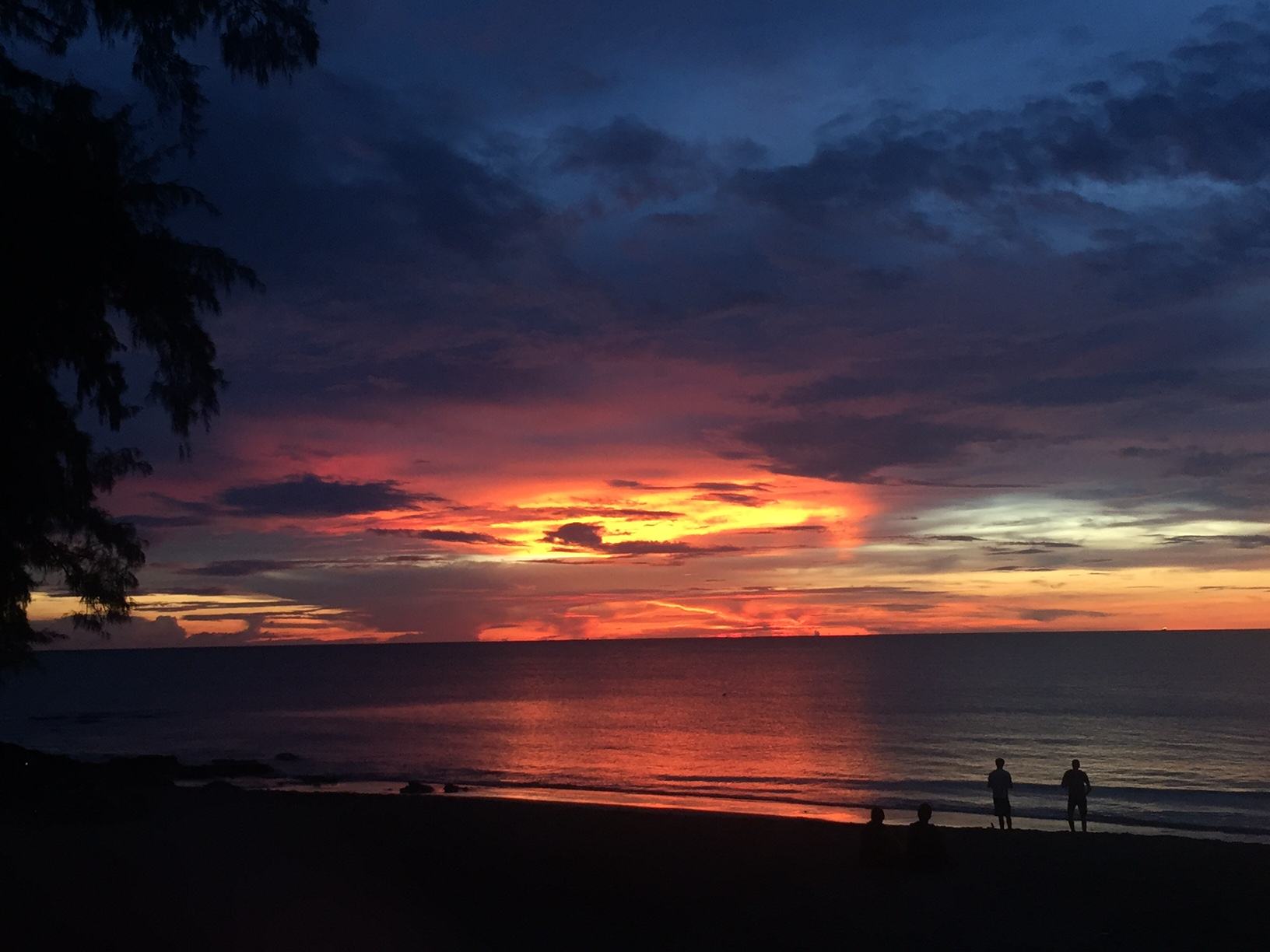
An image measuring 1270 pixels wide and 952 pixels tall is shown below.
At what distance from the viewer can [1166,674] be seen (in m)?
122

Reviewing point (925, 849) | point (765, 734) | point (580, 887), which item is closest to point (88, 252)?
point (580, 887)

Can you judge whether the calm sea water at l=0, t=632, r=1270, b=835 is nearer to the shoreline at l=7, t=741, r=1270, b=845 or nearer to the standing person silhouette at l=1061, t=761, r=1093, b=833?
the shoreline at l=7, t=741, r=1270, b=845

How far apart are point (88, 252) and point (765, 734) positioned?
5863 cm

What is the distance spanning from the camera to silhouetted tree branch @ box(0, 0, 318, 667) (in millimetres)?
7957

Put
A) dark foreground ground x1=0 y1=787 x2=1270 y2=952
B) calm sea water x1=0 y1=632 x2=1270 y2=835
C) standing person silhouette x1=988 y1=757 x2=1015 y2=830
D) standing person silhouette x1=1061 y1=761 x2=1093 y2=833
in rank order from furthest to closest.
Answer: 1. calm sea water x1=0 y1=632 x2=1270 y2=835
2. standing person silhouette x1=988 y1=757 x2=1015 y2=830
3. standing person silhouette x1=1061 y1=761 x2=1093 y2=833
4. dark foreground ground x1=0 y1=787 x2=1270 y2=952

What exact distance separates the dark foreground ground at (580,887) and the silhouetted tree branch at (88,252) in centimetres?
500

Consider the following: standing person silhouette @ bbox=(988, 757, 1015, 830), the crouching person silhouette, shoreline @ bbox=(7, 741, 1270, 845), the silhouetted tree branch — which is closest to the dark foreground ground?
the crouching person silhouette

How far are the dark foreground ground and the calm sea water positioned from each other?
1338cm

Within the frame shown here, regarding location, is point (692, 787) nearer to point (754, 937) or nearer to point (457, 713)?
point (754, 937)

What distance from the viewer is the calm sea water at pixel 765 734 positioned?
1507 inches

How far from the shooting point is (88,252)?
8.14 meters

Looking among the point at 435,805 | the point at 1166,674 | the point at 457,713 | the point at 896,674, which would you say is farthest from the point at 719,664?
the point at 435,805

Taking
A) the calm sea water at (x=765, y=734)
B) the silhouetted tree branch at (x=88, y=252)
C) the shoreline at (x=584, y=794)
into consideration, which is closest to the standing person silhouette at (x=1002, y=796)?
the shoreline at (x=584, y=794)

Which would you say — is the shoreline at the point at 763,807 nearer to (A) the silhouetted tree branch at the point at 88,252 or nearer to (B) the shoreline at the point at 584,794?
(B) the shoreline at the point at 584,794
